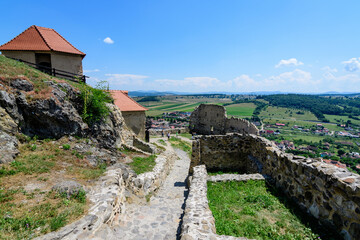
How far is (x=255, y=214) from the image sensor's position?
208 inches

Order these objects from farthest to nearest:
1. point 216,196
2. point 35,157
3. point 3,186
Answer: point 35,157
point 216,196
point 3,186

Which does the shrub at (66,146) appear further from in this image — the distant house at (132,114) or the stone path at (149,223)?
the distant house at (132,114)

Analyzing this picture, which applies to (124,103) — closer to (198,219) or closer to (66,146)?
(66,146)

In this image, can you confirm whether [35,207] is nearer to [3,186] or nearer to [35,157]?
[3,186]

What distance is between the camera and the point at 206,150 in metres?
10.8

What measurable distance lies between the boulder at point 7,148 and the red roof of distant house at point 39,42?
39.3ft

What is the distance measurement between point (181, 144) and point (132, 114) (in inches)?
290

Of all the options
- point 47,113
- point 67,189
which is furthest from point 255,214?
point 47,113

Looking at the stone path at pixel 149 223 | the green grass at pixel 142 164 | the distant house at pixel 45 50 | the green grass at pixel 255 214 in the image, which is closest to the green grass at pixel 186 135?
the green grass at pixel 142 164

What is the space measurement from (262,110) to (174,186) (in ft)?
394

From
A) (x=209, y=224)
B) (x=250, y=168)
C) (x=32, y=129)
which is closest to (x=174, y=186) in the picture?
(x=250, y=168)

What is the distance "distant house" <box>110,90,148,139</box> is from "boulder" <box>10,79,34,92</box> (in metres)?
10.5

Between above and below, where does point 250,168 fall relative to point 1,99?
below

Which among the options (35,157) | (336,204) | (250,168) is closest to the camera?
(336,204)
